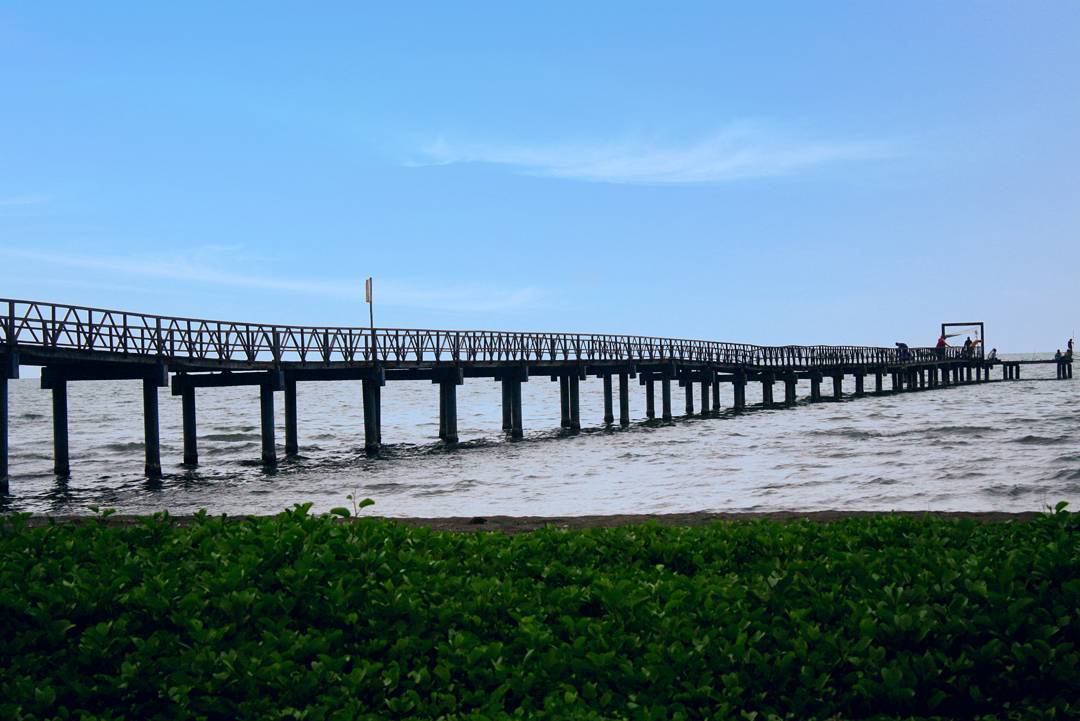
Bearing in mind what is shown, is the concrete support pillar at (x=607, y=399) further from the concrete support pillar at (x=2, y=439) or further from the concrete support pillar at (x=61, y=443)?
the concrete support pillar at (x=2, y=439)

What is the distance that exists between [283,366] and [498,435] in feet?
51.6

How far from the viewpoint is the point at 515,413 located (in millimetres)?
45000

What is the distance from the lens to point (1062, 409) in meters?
55.7

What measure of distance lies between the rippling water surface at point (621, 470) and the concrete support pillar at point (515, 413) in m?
0.92

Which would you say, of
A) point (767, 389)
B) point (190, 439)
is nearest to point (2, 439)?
point (190, 439)

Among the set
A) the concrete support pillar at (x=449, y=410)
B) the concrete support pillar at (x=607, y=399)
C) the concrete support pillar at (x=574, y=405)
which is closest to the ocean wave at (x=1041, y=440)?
the concrete support pillar at (x=574, y=405)

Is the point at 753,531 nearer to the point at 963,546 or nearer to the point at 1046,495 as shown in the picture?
the point at 963,546

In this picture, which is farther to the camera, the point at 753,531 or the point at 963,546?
the point at 753,531

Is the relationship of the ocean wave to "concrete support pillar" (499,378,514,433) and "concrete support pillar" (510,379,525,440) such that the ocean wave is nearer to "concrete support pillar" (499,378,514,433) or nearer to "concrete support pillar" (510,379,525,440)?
"concrete support pillar" (510,379,525,440)

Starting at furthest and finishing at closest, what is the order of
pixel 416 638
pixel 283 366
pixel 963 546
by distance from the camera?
pixel 283 366
pixel 963 546
pixel 416 638

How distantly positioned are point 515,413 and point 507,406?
3.32 metres

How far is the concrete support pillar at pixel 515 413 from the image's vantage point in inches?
1741

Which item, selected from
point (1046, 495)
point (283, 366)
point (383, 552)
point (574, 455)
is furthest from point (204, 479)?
point (383, 552)

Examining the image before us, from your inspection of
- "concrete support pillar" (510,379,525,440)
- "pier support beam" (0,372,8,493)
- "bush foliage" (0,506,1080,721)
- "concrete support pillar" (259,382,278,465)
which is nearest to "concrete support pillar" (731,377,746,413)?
"concrete support pillar" (510,379,525,440)
